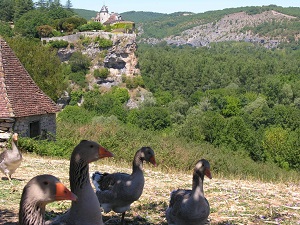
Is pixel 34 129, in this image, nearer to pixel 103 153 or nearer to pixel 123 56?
pixel 103 153

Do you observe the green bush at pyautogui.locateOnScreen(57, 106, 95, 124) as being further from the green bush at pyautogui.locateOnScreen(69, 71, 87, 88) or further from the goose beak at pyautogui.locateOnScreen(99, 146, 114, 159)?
the goose beak at pyautogui.locateOnScreen(99, 146, 114, 159)

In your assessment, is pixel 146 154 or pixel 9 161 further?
pixel 9 161

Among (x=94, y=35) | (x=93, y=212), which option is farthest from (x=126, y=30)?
(x=93, y=212)

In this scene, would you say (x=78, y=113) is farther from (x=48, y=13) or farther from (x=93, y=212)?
(x=93, y=212)

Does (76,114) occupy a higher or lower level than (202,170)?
lower

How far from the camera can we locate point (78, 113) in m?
76.8

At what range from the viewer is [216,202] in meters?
10.9

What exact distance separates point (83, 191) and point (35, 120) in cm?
2044

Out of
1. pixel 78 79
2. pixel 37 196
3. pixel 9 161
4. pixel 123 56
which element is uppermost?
pixel 37 196

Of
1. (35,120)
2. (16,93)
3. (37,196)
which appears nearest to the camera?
(37,196)

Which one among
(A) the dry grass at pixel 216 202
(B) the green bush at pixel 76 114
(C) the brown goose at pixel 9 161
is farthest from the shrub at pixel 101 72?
(C) the brown goose at pixel 9 161

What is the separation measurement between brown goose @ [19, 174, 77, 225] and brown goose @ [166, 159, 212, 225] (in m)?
3.52

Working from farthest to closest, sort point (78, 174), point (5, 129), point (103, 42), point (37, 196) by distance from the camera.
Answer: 1. point (103, 42)
2. point (5, 129)
3. point (78, 174)
4. point (37, 196)

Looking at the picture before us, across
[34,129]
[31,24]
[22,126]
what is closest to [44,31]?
[31,24]
